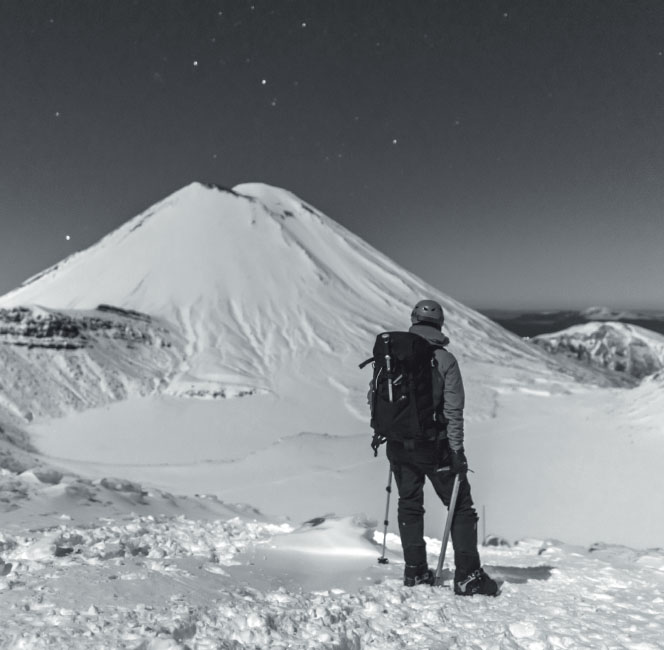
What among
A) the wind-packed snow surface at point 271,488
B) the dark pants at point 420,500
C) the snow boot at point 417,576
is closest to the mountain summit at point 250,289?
the wind-packed snow surface at point 271,488

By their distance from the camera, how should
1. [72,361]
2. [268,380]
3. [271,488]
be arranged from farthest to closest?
[268,380], [72,361], [271,488]

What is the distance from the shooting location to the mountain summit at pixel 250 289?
163 feet

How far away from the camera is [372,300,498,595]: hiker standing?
450cm

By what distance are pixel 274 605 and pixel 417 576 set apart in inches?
55.0

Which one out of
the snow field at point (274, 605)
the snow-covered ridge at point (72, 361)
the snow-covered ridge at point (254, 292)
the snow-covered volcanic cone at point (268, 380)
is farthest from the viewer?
the snow-covered ridge at point (254, 292)

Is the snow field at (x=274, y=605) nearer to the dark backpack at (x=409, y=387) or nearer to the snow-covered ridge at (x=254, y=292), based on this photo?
the dark backpack at (x=409, y=387)

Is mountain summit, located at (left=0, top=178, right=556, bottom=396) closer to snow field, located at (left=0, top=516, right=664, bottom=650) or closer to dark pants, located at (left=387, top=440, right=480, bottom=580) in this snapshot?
snow field, located at (left=0, top=516, right=664, bottom=650)

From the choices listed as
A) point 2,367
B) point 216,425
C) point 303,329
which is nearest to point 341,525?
point 216,425

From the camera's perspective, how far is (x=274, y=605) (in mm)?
3664

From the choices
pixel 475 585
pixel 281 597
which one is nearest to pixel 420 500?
pixel 475 585

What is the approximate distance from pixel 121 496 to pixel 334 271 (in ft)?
221

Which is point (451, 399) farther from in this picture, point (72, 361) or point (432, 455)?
point (72, 361)

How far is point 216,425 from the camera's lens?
3550 centimetres

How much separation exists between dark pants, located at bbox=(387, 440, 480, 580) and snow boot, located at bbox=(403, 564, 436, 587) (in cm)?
3
